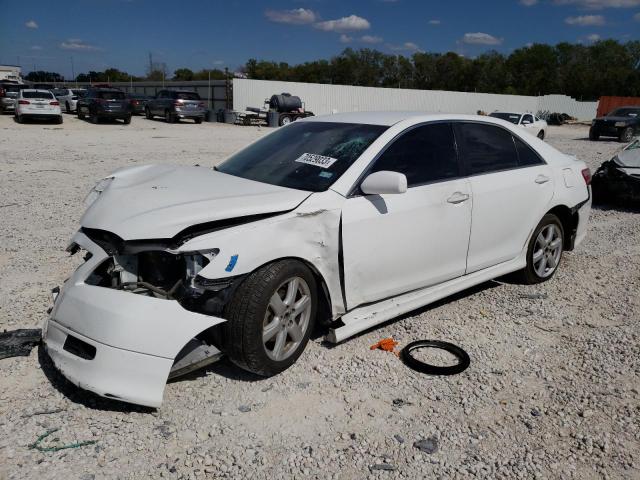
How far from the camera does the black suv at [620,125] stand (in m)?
24.4

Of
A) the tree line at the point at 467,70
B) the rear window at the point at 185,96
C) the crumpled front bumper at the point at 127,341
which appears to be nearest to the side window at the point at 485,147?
the crumpled front bumper at the point at 127,341

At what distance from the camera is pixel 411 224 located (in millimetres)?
3916

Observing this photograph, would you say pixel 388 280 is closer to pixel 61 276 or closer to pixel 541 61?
pixel 61 276

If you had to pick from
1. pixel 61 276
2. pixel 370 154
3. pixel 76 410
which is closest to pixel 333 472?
pixel 76 410

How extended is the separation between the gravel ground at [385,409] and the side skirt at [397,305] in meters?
0.24

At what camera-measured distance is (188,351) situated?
10.3ft

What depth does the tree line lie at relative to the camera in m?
85.5

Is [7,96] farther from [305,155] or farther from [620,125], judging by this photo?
[305,155]

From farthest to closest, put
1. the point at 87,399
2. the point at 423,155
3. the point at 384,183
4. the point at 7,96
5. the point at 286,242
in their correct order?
Result: the point at 7,96, the point at 423,155, the point at 384,183, the point at 286,242, the point at 87,399

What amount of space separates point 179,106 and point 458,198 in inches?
1131

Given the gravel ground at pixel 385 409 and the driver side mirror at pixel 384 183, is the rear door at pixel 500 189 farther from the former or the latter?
the driver side mirror at pixel 384 183

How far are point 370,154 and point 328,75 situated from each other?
94.5 metres

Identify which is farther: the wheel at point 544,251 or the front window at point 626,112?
the front window at point 626,112

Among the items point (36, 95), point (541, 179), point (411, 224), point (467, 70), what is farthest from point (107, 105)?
point (467, 70)
